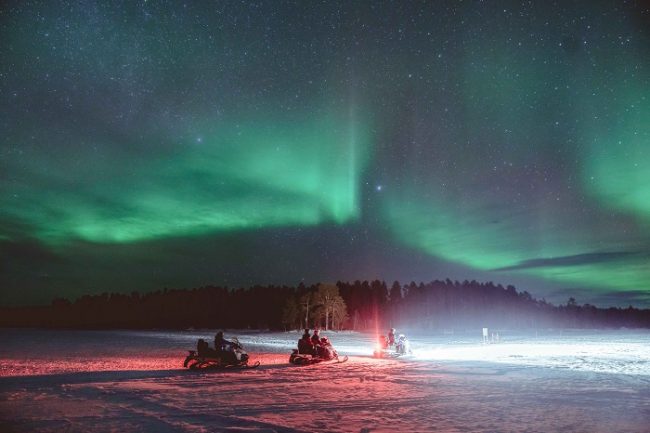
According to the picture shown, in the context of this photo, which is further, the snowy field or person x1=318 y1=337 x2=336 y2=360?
person x1=318 y1=337 x2=336 y2=360

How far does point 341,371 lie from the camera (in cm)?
2064

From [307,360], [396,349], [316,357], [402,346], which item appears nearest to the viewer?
[307,360]

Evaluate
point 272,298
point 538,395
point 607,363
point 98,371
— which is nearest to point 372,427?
point 538,395

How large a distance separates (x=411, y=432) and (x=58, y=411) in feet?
27.4

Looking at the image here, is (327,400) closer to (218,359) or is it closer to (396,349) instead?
(218,359)

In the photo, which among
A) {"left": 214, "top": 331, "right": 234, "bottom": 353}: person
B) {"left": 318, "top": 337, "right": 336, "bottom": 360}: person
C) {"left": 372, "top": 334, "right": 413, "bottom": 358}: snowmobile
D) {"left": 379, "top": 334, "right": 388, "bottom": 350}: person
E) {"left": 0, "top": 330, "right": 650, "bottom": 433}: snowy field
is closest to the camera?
{"left": 0, "top": 330, "right": 650, "bottom": 433}: snowy field

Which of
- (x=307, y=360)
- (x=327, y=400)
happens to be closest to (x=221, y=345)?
(x=307, y=360)

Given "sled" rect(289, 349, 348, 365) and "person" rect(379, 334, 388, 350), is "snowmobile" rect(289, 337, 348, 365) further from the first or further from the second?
"person" rect(379, 334, 388, 350)

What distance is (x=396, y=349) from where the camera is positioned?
29766 mm

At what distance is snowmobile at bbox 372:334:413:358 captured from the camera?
93.6 ft

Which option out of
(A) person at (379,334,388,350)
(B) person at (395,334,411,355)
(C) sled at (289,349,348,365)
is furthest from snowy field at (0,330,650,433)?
(A) person at (379,334,388,350)

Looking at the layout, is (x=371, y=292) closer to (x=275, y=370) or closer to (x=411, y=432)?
(x=275, y=370)

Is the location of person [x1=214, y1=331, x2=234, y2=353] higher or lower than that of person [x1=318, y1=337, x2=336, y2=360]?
higher

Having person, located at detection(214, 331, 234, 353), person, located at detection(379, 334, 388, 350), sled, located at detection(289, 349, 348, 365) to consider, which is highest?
person, located at detection(214, 331, 234, 353)
